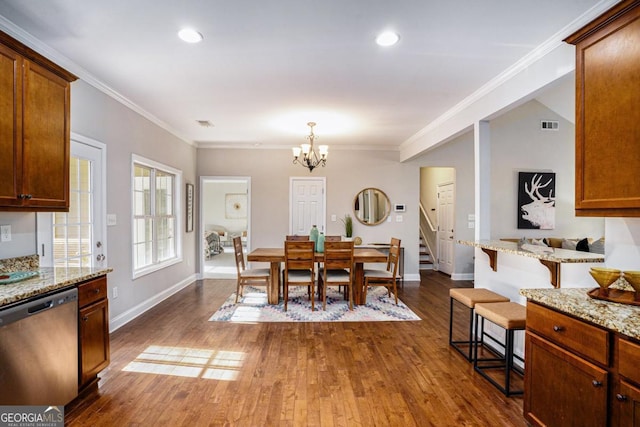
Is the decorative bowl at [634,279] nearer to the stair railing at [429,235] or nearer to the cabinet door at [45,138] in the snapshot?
the cabinet door at [45,138]

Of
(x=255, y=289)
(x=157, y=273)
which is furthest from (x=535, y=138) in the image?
(x=157, y=273)

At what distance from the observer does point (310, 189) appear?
6297mm

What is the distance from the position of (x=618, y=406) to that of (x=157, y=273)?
482 centimetres

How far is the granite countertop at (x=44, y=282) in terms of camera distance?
1686 mm

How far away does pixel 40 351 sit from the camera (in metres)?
1.79

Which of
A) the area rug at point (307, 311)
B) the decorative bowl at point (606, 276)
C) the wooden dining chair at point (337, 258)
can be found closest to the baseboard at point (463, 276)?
the area rug at point (307, 311)

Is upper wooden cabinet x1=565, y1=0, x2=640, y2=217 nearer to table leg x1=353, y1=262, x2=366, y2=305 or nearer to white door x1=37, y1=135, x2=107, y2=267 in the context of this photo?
table leg x1=353, y1=262, x2=366, y2=305

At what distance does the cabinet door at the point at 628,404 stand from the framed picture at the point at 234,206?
10.1 meters

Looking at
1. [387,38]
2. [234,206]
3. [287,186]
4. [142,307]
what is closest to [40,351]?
[142,307]

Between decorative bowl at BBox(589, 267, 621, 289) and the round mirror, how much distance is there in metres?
4.50

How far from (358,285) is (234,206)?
714 centimetres

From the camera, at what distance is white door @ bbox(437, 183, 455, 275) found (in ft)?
21.9

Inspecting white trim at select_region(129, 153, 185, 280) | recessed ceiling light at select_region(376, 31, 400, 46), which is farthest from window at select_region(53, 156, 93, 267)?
recessed ceiling light at select_region(376, 31, 400, 46)

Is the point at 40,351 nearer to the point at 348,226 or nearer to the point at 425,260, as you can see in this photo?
the point at 348,226
